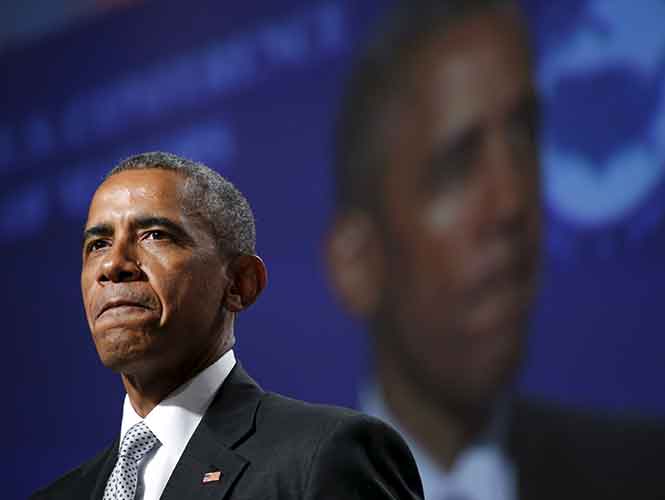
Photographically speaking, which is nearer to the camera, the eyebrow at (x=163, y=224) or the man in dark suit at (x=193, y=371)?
the man in dark suit at (x=193, y=371)

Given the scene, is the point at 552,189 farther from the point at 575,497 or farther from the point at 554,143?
the point at 575,497

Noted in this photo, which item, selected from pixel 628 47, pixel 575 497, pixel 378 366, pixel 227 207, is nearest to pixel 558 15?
pixel 628 47

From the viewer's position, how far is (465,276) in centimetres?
407

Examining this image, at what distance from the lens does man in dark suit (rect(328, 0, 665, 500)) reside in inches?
154

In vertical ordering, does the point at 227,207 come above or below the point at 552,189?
above

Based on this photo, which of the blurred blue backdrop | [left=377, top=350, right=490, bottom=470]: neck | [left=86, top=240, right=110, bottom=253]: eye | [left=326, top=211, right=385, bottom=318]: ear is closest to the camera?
[left=86, top=240, right=110, bottom=253]: eye

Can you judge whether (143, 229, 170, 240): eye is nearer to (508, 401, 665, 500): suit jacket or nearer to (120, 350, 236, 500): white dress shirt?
(120, 350, 236, 500): white dress shirt

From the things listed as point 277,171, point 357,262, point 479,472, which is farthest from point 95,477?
point 277,171

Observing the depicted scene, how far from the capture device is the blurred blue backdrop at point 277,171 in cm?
389

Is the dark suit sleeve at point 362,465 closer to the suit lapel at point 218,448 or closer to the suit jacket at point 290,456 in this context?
the suit jacket at point 290,456

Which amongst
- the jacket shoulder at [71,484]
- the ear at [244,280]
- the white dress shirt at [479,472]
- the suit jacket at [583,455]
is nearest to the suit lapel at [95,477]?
the jacket shoulder at [71,484]

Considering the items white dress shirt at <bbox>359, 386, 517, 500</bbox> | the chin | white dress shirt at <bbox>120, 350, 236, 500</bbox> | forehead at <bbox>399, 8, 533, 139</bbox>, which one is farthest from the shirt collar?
forehead at <bbox>399, 8, 533, 139</bbox>

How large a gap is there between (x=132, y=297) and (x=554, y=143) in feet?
7.63

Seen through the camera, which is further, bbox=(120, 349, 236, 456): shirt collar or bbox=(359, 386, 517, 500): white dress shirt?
bbox=(359, 386, 517, 500): white dress shirt
